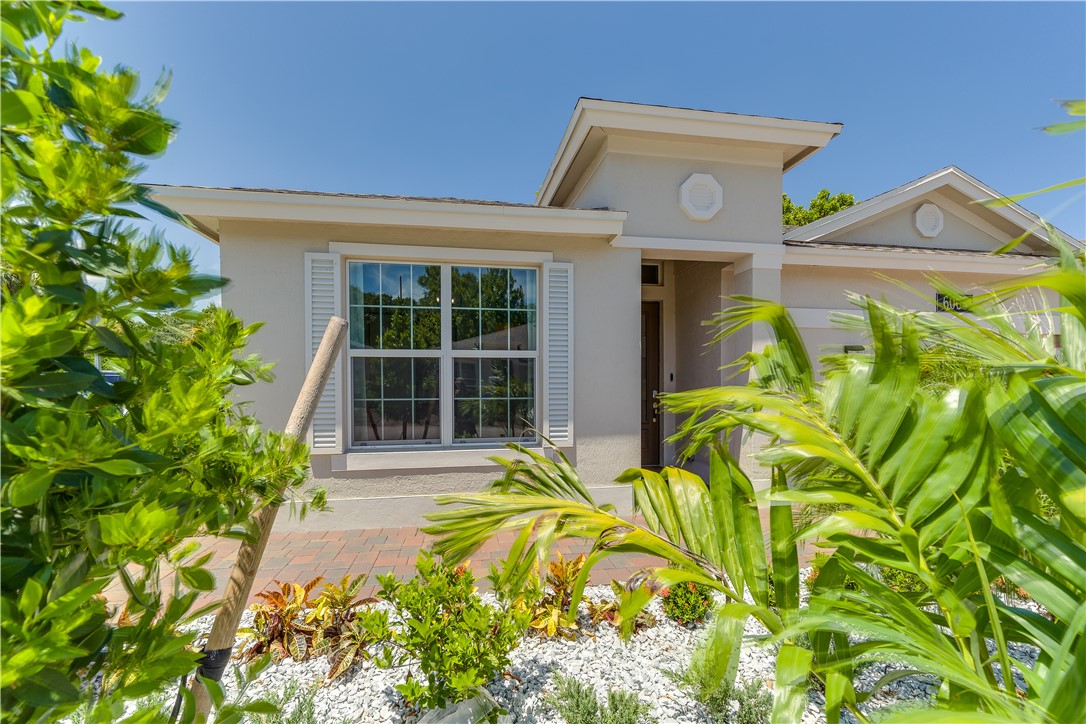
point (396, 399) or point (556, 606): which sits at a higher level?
point (396, 399)

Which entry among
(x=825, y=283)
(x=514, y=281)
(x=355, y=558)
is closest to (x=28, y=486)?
(x=355, y=558)

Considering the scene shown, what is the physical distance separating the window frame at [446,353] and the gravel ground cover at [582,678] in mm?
2429

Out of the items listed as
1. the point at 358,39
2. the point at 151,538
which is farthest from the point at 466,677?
the point at 358,39

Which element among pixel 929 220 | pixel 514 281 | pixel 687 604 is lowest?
pixel 687 604

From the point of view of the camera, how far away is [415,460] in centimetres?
493

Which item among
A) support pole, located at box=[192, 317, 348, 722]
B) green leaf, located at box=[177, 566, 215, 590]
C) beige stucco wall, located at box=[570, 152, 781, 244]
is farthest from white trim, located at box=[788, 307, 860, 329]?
green leaf, located at box=[177, 566, 215, 590]

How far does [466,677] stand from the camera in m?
1.80

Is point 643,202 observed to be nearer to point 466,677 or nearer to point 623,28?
point 623,28

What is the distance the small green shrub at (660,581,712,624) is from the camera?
2.88 m

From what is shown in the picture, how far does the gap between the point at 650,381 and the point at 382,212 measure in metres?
5.14

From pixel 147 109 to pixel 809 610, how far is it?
1.85m

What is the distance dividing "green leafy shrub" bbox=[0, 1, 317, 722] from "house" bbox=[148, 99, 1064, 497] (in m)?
4.18

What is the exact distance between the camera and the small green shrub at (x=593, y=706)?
1.97 metres

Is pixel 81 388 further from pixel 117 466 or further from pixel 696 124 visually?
pixel 696 124
